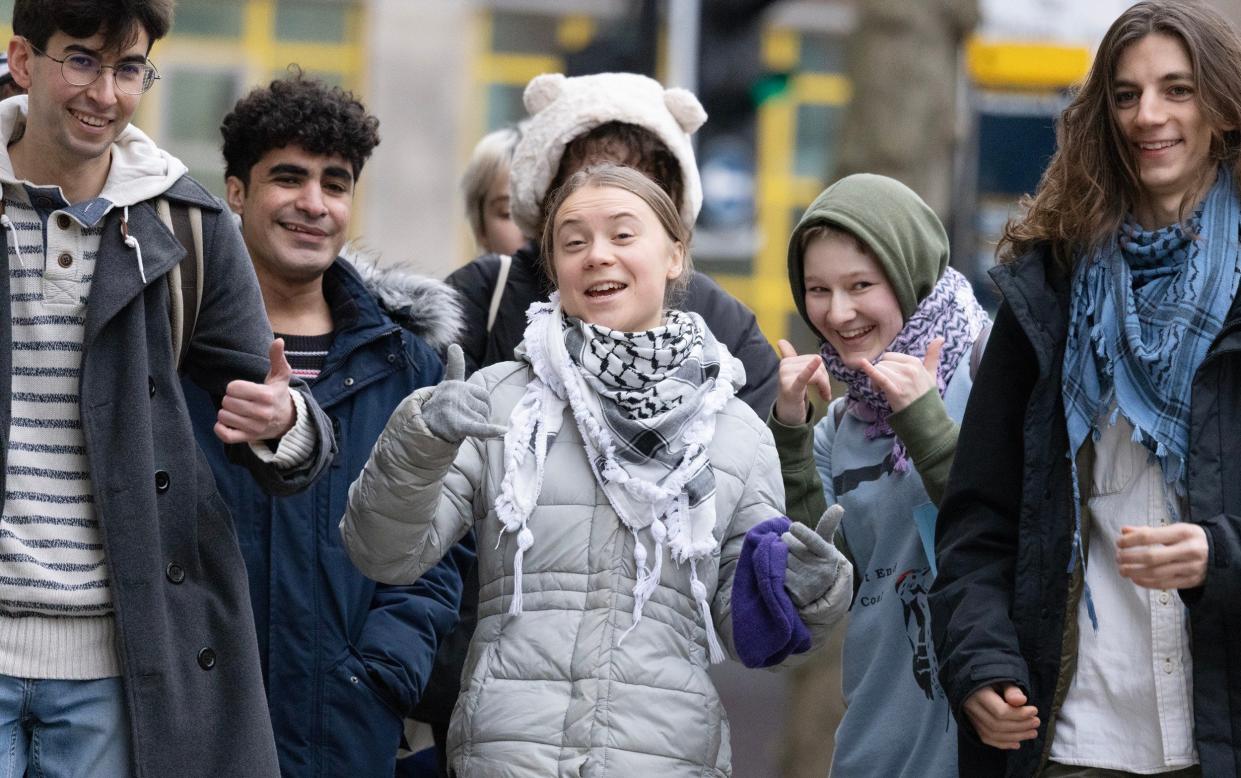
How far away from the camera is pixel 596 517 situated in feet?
12.1

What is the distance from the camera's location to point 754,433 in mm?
3863

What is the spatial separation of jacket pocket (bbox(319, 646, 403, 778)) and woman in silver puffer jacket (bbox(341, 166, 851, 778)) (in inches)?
26.6

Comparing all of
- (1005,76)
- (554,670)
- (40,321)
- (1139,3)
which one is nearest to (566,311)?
(554,670)

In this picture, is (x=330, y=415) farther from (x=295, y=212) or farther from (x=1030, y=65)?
(x=1030, y=65)

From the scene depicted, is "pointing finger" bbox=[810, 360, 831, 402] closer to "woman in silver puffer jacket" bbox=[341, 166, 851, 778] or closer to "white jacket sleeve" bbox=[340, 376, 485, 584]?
"woman in silver puffer jacket" bbox=[341, 166, 851, 778]

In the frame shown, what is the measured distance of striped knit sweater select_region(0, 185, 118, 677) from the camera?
11.7 ft

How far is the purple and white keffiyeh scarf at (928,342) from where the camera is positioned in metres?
4.27

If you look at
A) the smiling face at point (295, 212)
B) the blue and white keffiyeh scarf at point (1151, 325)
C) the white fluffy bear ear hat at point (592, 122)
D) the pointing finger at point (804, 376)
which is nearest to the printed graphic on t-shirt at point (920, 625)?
the pointing finger at point (804, 376)

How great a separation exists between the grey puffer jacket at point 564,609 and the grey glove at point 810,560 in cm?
4

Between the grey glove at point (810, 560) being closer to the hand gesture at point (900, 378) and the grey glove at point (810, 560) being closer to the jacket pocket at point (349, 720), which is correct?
the hand gesture at point (900, 378)

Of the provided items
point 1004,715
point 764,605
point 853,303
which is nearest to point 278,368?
point 764,605

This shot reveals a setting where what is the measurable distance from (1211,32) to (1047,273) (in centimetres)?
56

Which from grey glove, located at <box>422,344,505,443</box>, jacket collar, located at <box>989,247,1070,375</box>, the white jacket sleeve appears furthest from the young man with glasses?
jacket collar, located at <box>989,247,1070,375</box>

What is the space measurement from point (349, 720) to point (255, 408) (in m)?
0.99
